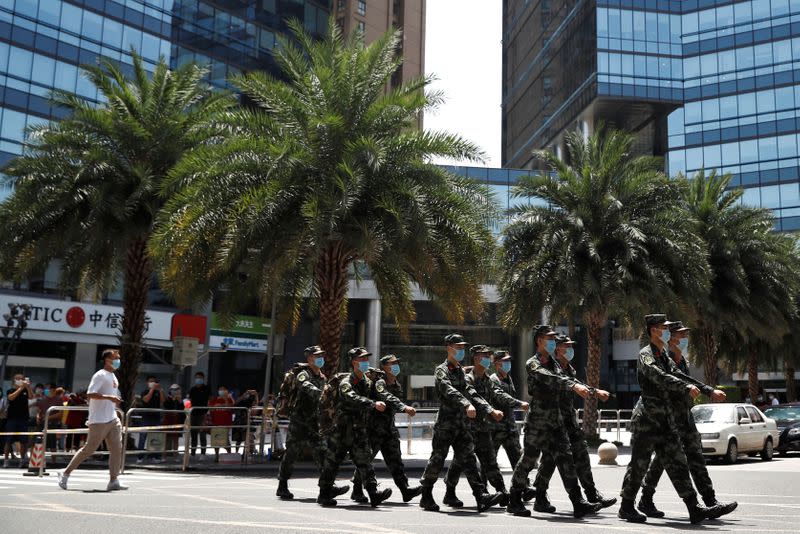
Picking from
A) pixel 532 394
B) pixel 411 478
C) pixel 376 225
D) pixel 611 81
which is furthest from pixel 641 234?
pixel 611 81

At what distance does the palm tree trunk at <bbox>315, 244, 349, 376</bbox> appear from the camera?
744 inches

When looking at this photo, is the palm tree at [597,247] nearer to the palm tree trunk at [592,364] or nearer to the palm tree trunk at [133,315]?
the palm tree trunk at [592,364]

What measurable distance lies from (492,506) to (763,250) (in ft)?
84.1

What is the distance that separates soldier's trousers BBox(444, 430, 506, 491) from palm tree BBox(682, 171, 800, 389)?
882 inches

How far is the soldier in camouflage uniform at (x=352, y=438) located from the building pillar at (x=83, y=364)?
2970 cm

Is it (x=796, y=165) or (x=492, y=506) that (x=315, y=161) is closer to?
(x=492, y=506)

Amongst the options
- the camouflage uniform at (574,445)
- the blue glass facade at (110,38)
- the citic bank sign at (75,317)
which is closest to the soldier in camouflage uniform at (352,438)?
the camouflage uniform at (574,445)

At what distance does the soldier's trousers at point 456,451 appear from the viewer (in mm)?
9383

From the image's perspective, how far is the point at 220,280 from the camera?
19.3 metres

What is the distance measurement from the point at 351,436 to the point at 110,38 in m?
37.9

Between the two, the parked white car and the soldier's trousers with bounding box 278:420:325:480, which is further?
the parked white car

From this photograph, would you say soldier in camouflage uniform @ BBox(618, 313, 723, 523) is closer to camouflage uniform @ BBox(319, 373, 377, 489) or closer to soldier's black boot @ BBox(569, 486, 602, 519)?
soldier's black boot @ BBox(569, 486, 602, 519)

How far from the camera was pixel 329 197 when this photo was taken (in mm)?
17297

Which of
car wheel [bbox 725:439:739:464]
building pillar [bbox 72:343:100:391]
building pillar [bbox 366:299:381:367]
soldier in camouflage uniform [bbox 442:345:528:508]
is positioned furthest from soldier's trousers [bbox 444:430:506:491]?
building pillar [bbox 366:299:381:367]
